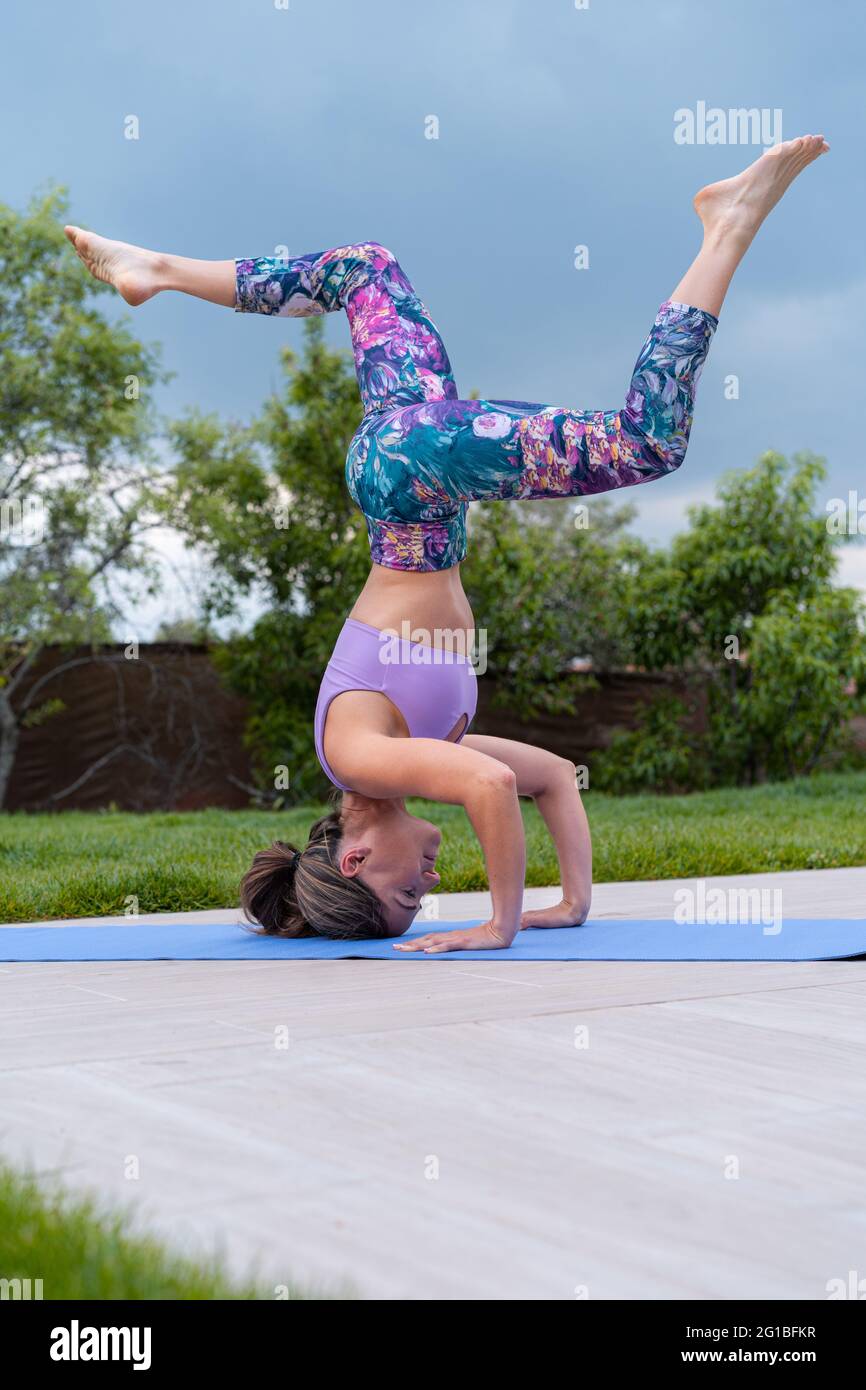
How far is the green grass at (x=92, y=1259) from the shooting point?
1.08 meters

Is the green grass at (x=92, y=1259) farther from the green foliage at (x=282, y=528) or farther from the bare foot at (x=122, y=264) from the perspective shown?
the green foliage at (x=282, y=528)

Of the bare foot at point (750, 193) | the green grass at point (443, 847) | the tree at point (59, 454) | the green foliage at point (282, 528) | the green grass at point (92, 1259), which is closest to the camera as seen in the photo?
the green grass at point (92, 1259)

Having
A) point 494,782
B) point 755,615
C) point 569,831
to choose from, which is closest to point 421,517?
point 494,782

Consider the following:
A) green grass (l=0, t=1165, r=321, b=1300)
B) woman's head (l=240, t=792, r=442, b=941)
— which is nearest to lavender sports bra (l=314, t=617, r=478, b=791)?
woman's head (l=240, t=792, r=442, b=941)

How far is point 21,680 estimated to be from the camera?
36.5 ft

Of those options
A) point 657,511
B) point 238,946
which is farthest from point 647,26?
point 238,946

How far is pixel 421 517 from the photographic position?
3.26 meters

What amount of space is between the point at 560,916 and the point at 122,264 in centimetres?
213

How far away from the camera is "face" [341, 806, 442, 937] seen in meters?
3.32

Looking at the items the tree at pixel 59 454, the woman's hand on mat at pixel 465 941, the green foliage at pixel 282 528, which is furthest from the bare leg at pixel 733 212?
the tree at pixel 59 454

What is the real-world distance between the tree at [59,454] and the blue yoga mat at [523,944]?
754cm

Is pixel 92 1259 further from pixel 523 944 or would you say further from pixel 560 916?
pixel 560 916

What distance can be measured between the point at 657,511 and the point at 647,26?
4.38 metres

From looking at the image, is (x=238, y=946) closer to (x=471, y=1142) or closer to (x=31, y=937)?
(x=31, y=937)
